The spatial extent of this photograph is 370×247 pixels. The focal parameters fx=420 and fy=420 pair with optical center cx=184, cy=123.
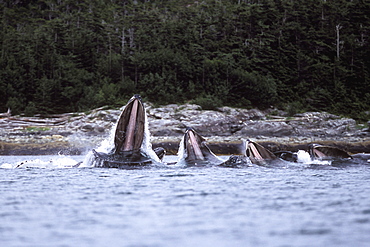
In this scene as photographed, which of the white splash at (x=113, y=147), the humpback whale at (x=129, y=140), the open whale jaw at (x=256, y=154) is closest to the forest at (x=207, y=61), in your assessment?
the open whale jaw at (x=256, y=154)

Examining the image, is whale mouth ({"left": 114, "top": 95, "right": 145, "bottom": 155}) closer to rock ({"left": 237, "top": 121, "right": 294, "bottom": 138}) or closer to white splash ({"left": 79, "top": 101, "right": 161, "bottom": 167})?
white splash ({"left": 79, "top": 101, "right": 161, "bottom": 167})

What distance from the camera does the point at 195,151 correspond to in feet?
37.7

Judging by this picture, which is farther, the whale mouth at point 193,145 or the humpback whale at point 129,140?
the whale mouth at point 193,145

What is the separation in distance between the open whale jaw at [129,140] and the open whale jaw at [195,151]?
133 centimetres

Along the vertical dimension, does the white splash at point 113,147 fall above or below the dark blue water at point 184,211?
above

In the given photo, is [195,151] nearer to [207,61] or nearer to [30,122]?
[30,122]

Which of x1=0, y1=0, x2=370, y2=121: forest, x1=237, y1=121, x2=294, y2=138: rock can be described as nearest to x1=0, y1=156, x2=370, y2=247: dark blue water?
x1=237, y1=121, x2=294, y2=138: rock

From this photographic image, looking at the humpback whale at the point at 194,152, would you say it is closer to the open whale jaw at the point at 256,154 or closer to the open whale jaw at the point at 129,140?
the open whale jaw at the point at 256,154

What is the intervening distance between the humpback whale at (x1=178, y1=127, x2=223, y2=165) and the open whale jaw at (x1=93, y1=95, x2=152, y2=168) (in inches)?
51.8

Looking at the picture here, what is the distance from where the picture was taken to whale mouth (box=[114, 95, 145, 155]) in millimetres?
10164

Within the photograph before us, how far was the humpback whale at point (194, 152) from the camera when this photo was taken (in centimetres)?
1108

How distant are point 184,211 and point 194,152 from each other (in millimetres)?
6797

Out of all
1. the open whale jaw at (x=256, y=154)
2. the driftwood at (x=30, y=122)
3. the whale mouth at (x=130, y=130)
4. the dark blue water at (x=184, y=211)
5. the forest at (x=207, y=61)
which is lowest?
the dark blue water at (x=184, y=211)

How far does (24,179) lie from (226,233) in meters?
5.68
